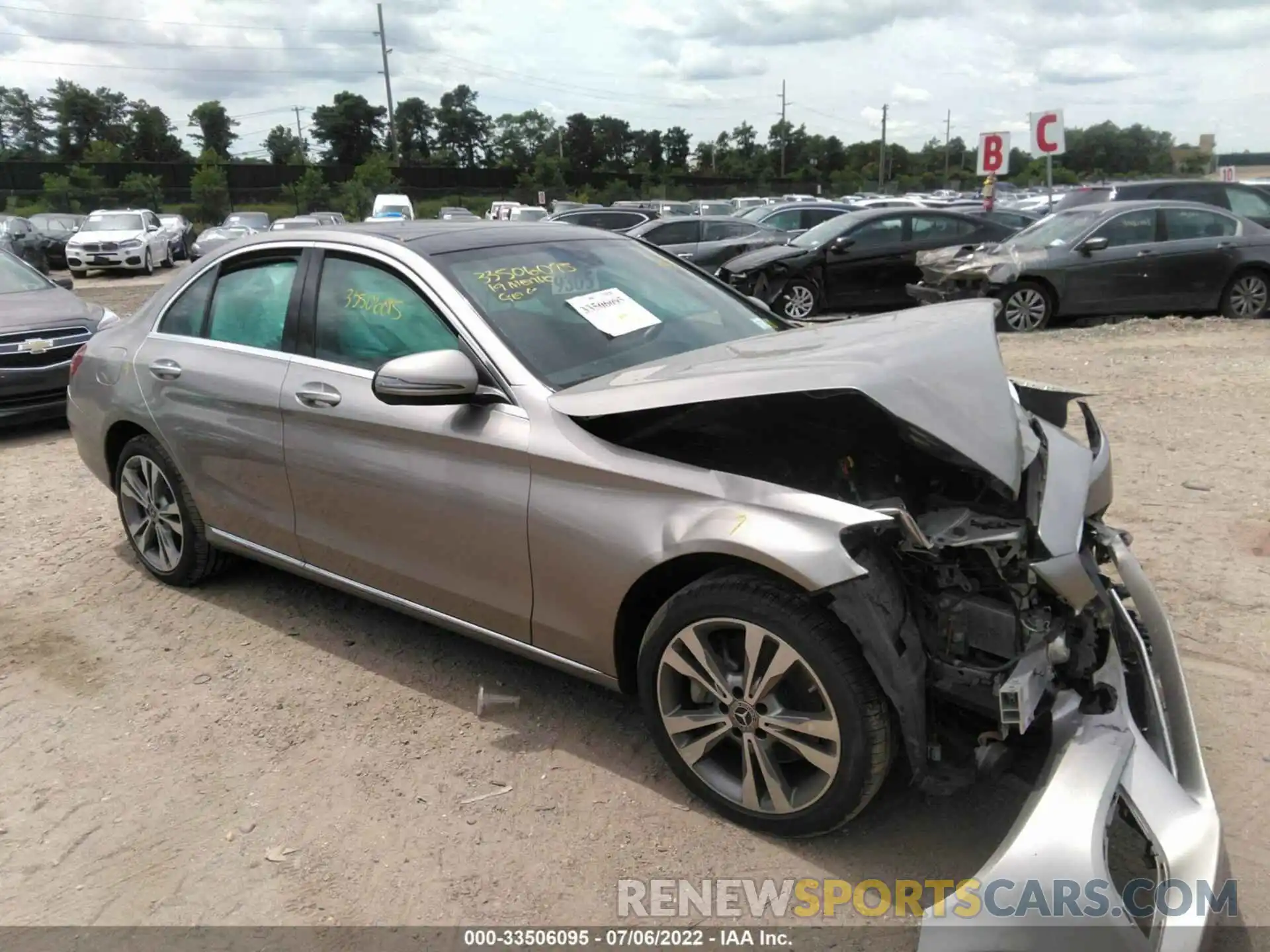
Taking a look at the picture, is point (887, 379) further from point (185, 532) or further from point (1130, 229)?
point (1130, 229)

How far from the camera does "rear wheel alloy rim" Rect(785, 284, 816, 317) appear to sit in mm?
12422

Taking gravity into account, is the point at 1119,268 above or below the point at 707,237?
below

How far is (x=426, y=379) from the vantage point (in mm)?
2980

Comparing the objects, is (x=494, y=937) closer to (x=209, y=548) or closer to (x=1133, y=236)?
(x=209, y=548)

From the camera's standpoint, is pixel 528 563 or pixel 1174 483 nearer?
pixel 528 563

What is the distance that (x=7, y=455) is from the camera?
23.9 feet

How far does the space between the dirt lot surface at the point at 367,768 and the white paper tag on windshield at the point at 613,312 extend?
1363 millimetres

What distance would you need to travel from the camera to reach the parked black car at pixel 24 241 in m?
22.6

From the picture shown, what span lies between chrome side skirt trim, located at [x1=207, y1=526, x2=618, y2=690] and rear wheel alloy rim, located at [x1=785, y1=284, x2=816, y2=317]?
9290 mm

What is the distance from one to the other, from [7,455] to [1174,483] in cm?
804

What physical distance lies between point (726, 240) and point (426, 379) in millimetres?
12836

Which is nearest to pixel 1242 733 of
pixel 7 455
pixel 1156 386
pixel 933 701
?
pixel 933 701

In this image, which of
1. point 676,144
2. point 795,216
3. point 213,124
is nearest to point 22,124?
point 213,124

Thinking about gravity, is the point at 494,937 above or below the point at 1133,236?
below
